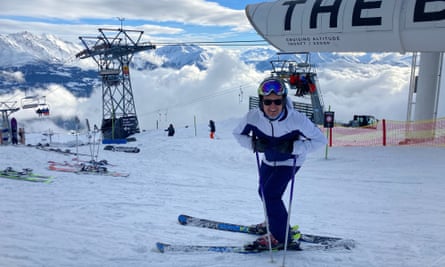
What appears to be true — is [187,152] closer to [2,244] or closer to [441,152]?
[441,152]

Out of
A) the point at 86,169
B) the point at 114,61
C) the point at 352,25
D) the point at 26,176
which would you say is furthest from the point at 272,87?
the point at 114,61

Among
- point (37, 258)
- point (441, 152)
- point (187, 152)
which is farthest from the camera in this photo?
point (187, 152)

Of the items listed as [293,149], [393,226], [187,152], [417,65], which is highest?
[417,65]

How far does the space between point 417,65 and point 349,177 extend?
20.9ft

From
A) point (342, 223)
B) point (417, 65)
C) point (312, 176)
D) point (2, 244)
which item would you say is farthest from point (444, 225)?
point (417, 65)

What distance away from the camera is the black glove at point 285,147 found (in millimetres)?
3906

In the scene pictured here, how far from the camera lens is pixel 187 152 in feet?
54.3

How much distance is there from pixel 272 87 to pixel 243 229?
2400 millimetres

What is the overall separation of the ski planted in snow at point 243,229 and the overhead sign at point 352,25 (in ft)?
9.38

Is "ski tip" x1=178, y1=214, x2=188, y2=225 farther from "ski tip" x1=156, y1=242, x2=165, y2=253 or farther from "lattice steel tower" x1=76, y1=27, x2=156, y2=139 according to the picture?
"lattice steel tower" x1=76, y1=27, x2=156, y2=139

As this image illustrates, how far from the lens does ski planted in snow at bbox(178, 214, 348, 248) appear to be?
4672mm

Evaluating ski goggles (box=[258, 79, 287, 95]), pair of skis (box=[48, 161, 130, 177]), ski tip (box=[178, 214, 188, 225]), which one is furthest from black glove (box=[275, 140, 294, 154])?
pair of skis (box=[48, 161, 130, 177])

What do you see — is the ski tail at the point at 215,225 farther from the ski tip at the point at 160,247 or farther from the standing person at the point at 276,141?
the ski tip at the point at 160,247

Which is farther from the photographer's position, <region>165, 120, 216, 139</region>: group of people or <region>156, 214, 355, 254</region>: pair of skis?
<region>165, 120, 216, 139</region>: group of people
